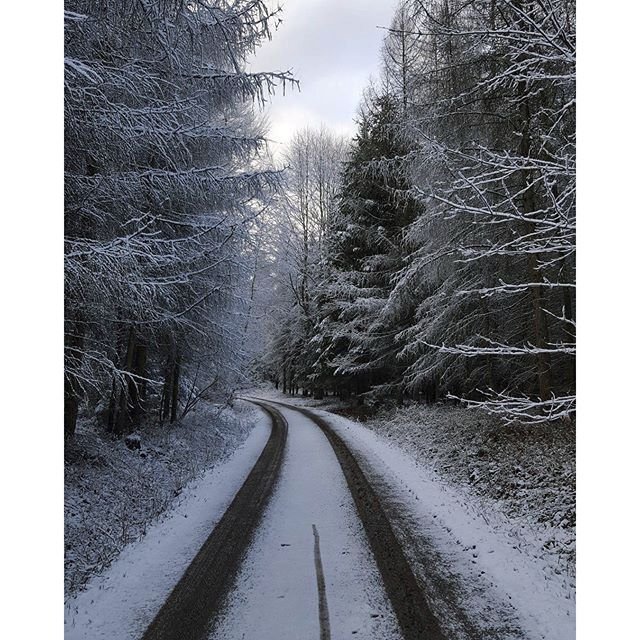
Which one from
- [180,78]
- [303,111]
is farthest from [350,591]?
[180,78]

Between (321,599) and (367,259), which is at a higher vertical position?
(367,259)

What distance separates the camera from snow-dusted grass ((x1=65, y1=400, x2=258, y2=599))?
5402 mm

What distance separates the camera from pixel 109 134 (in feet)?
16.0

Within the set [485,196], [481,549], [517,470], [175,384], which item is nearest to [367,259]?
[175,384]

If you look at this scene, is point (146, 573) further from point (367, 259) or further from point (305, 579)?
point (367, 259)

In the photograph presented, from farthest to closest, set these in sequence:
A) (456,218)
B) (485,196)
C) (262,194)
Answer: (456,218), (262,194), (485,196)

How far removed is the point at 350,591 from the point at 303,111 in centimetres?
532

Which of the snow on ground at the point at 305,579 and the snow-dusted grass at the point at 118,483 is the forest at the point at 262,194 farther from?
the snow on ground at the point at 305,579

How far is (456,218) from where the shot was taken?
9641mm

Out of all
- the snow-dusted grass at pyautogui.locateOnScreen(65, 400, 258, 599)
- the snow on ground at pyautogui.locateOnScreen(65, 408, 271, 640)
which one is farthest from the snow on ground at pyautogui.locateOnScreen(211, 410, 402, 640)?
the snow-dusted grass at pyautogui.locateOnScreen(65, 400, 258, 599)

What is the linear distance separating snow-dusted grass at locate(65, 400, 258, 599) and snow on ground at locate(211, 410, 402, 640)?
1.85m

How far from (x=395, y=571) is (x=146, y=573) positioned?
268cm

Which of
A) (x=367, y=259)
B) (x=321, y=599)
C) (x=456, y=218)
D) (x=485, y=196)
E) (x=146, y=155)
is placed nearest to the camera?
(x=321, y=599)

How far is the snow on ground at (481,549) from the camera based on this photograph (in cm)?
368
